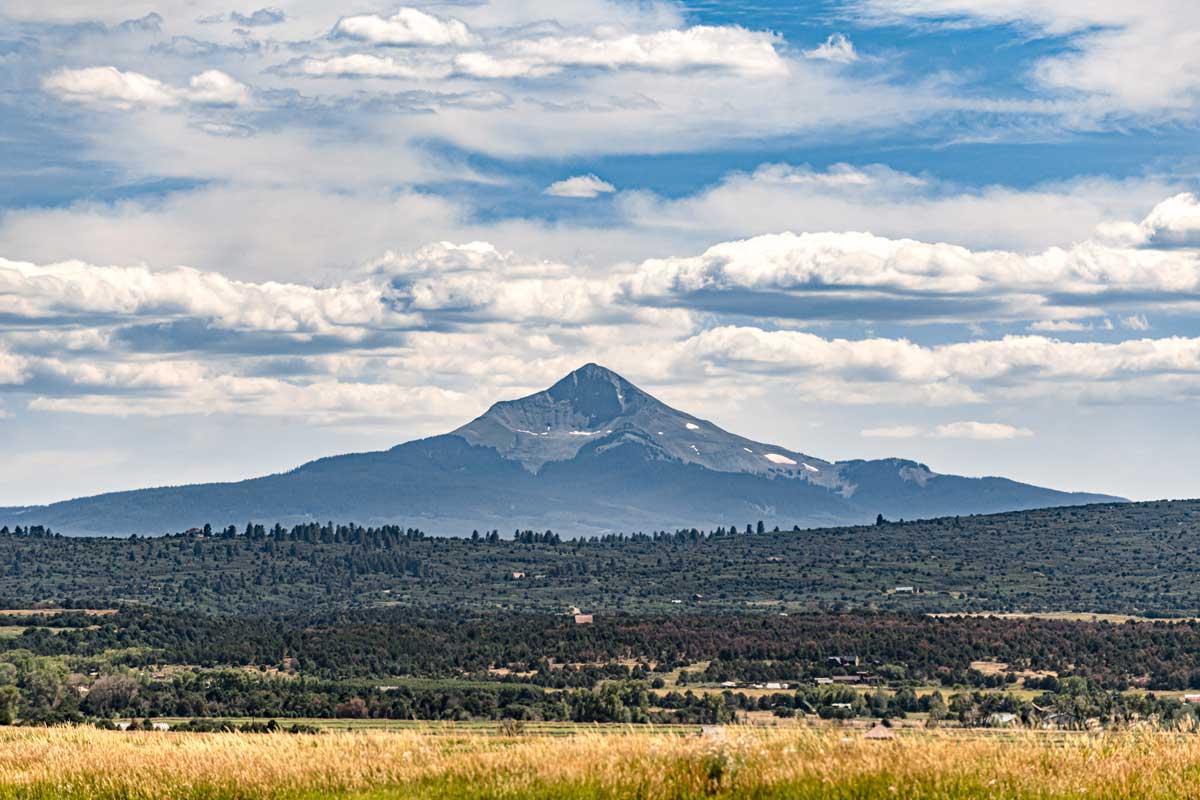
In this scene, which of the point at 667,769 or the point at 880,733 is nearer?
the point at 667,769

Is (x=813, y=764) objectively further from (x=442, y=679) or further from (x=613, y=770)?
(x=442, y=679)

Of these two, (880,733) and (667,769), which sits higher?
(880,733)

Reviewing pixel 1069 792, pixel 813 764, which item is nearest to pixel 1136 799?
pixel 1069 792

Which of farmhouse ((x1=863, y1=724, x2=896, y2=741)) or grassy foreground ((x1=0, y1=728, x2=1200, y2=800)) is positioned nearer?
grassy foreground ((x1=0, y1=728, x2=1200, y2=800))

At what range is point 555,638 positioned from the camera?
560ft

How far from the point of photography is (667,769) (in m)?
21.3

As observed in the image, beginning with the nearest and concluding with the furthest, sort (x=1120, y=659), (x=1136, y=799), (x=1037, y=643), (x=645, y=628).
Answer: (x=1136, y=799) < (x=1120, y=659) < (x=1037, y=643) < (x=645, y=628)

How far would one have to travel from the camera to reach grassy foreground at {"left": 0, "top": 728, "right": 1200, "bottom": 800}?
1962cm

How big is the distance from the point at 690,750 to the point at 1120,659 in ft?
417

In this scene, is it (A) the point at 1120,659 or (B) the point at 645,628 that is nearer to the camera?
(A) the point at 1120,659

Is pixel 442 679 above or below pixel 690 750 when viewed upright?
below

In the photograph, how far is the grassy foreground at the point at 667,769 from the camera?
19625 mm

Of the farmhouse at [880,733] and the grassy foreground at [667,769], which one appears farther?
the farmhouse at [880,733]

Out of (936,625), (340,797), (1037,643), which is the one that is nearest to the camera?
(340,797)
